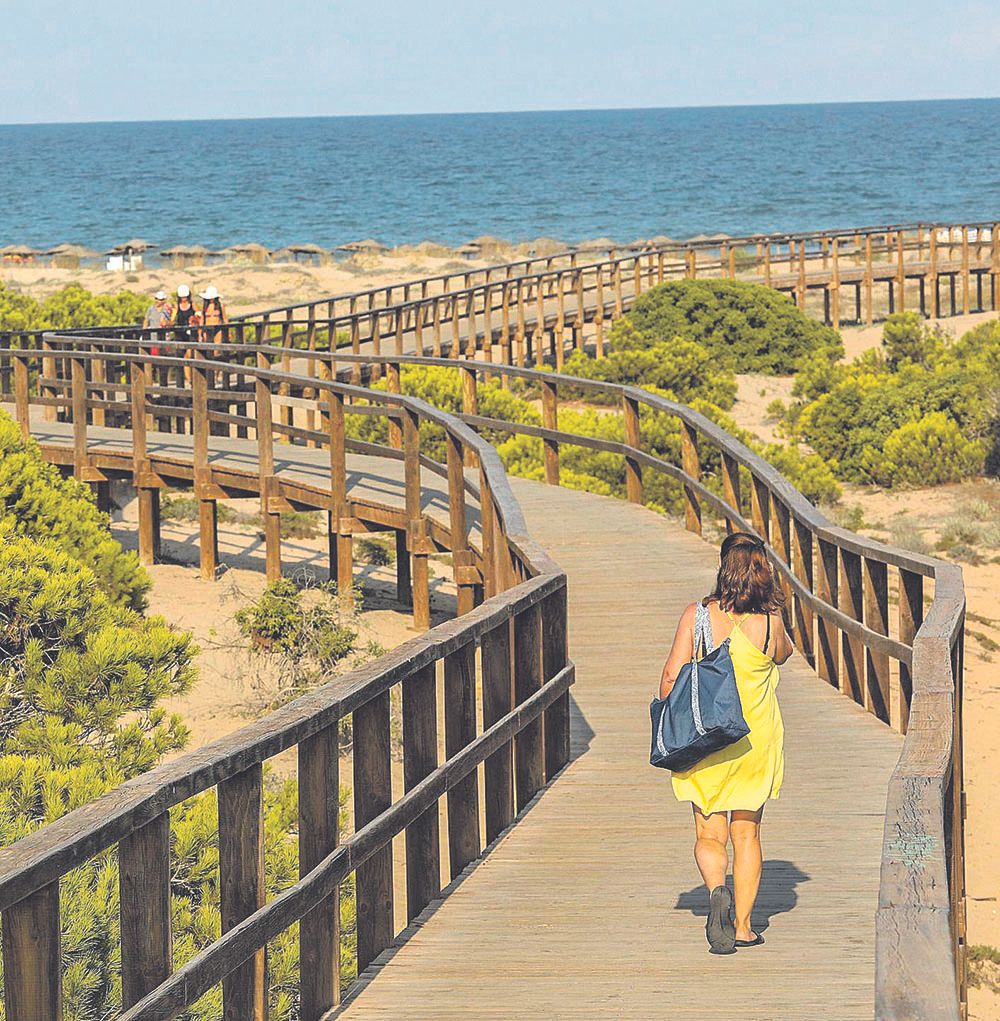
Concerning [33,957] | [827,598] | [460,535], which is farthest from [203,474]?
[33,957]

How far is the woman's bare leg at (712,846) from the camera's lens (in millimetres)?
4797

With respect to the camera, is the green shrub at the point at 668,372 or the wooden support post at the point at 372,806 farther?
the green shrub at the point at 668,372

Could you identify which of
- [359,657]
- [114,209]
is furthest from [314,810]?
[114,209]

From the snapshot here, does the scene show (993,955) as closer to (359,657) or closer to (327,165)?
(359,657)

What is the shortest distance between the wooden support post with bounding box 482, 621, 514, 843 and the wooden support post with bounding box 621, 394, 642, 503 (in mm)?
6456

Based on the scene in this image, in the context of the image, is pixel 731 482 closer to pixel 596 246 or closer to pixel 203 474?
pixel 203 474

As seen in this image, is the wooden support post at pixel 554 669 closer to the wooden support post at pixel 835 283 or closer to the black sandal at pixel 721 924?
the black sandal at pixel 721 924

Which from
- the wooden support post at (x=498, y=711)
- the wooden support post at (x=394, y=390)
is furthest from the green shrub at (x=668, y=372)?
the wooden support post at (x=498, y=711)

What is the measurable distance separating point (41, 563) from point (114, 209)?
9048 cm

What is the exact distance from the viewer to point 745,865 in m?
4.79

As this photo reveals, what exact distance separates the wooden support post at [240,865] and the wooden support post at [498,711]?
81.1 inches

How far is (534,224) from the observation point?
86188 mm

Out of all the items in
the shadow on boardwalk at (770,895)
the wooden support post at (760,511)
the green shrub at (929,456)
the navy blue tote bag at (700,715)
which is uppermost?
the navy blue tote bag at (700,715)

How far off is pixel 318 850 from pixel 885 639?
3.25 meters
